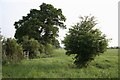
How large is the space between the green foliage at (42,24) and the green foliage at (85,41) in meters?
16.0

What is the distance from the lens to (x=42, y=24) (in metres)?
41.6

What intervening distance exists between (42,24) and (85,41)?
1773cm

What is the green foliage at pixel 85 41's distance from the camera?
2458 centimetres

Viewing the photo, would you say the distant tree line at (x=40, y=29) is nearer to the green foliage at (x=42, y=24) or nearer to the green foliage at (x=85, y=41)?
the green foliage at (x=42, y=24)

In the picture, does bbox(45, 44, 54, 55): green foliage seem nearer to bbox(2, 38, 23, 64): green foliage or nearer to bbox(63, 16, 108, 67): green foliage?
bbox(2, 38, 23, 64): green foliage

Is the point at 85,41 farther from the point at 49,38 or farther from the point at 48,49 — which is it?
the point at 49,38

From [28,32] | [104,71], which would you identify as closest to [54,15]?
[28,32]

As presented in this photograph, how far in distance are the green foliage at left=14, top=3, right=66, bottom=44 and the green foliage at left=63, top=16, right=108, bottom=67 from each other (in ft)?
52.5

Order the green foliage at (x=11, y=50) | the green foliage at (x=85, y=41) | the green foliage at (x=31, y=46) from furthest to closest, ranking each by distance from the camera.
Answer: the green foliage at (x=31, y=46)
the green foliage at (x=11, y=50)
the green foliage at (x=85, y=41)

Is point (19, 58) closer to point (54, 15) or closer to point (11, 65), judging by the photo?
point (11, 65)

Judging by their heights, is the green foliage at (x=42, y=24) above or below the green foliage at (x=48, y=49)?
above

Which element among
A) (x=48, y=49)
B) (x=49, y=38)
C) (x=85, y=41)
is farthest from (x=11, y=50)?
(x=49, y=38)

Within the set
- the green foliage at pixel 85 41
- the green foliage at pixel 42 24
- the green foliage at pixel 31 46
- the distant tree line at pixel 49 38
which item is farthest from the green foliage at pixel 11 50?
the green foliage at pixel 42 24

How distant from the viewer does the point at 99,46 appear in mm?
25109
